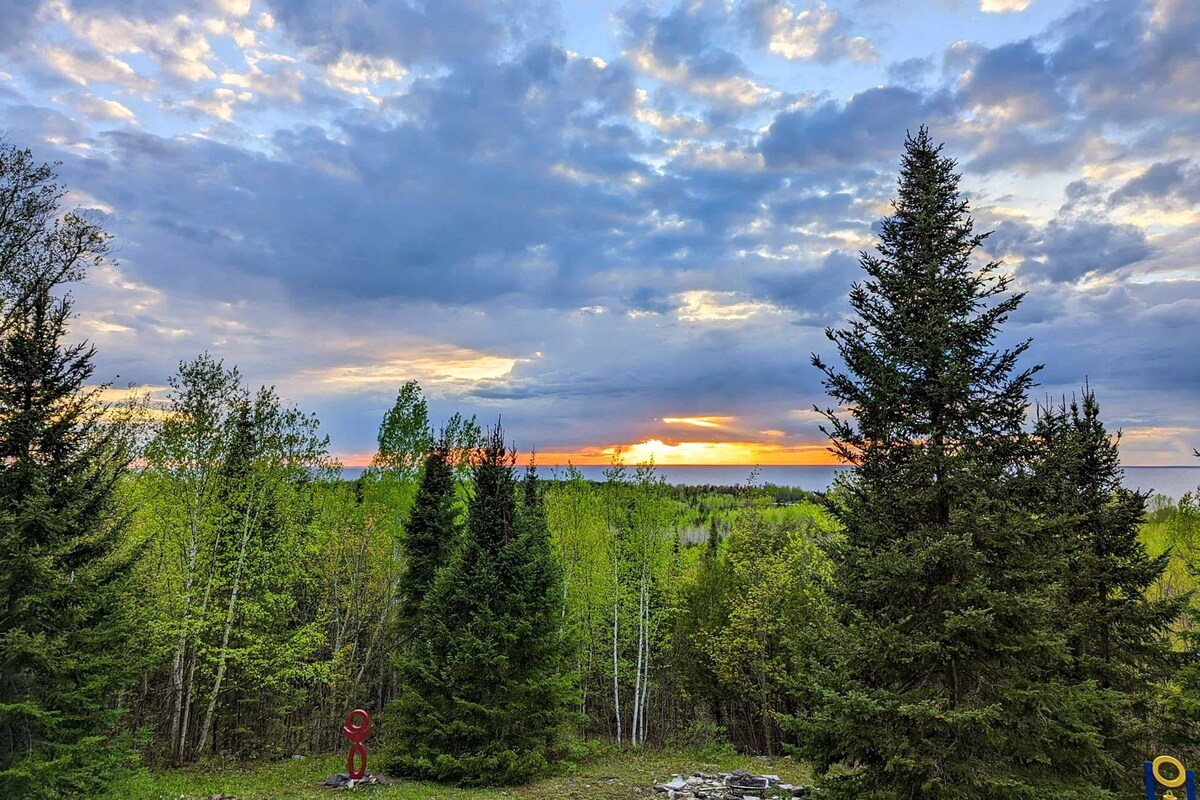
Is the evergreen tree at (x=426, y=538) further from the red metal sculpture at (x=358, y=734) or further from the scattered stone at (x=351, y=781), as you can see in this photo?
the red metal sculpture at (x=358, y=734)

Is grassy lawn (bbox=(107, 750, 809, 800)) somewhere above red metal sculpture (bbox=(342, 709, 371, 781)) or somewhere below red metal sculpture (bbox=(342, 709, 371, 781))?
below

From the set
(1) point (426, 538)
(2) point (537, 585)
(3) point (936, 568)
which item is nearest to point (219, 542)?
(1) point (426, 538)

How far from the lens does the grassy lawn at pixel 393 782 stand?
14.7 meters

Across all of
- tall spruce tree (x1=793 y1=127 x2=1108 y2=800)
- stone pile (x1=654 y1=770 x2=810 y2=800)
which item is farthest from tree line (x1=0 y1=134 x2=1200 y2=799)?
stone pile (x1=654 y1=770 x2=810 y2=800)

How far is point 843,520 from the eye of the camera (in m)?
10.3

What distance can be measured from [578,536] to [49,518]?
856 inches

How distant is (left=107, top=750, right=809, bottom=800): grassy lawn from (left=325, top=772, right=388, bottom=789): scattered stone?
25cm

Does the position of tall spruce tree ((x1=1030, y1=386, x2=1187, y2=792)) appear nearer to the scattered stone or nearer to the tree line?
the tree line

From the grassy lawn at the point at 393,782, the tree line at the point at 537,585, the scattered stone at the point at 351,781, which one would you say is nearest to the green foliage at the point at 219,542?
the tree line at the point at 537,585

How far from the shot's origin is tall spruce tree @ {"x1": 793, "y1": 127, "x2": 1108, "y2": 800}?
8461 millimetres

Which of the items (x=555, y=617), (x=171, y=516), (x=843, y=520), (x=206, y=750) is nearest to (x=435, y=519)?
(x=555, y=617)

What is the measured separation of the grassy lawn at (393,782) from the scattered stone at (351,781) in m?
0.25

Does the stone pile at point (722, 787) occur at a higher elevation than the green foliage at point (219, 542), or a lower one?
lower

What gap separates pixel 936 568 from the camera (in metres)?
9.12
